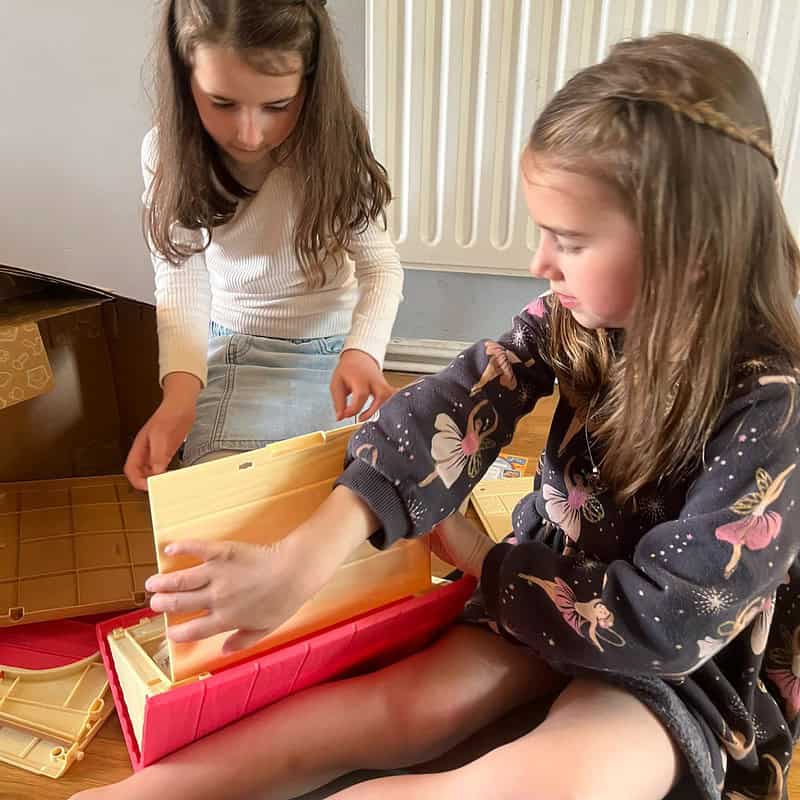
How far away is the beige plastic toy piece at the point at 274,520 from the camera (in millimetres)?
644

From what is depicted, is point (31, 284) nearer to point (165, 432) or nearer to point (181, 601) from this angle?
point (165, 432)

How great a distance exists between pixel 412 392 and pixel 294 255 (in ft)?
1.25

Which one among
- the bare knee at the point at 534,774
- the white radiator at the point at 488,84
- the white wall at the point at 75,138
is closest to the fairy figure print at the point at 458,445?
the bare knee at the point at 534,774

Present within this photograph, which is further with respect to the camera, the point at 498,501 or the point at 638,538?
the point at 498,501

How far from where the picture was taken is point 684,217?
56 cm

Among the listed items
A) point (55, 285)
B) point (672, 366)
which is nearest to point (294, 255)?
point (55, 285)

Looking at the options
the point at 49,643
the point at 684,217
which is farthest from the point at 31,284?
the point at 684,217

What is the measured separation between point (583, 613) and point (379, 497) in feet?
0.58

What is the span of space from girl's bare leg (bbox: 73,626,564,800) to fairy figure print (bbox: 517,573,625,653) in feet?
0.35

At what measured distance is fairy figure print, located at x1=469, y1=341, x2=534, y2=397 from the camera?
0.74 meters

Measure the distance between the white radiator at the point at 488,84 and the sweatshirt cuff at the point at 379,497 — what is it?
2.65 ft

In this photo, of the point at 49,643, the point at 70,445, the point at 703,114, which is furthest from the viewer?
the point at 70,445

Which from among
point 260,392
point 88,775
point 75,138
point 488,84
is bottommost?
point 88,775

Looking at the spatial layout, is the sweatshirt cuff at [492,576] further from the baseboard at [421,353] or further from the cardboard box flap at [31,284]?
the baseboard at [421,353]
